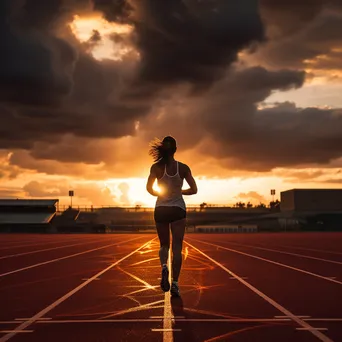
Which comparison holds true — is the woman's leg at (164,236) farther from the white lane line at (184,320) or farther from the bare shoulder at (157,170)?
the white lane line at (184,320)

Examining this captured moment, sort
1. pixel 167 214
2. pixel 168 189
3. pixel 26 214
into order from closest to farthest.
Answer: pixel 167 214 → pixel 168 189 → pixel 26 214

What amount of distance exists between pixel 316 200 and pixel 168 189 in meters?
109

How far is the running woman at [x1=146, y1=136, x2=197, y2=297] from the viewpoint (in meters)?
8.76

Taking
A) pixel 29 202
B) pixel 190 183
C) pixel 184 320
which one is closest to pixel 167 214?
pixel 190 183

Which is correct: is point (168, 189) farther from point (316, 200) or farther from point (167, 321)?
point (316, 200)

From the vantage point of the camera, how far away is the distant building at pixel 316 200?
4500 inches

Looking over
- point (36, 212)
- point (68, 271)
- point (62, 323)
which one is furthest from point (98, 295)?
point (36, 212)

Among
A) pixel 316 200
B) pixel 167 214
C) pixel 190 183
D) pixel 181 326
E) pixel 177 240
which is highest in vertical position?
pixel 316 200

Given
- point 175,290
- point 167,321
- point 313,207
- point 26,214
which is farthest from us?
point 313,207

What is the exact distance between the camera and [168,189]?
29.0ft

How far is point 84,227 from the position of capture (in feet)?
306

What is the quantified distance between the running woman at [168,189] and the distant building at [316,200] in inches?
4265

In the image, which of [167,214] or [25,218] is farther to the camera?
[25,218]

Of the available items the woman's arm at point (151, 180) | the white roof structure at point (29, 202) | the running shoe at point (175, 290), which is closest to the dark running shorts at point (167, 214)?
the woman's arm at point (151, 180)
